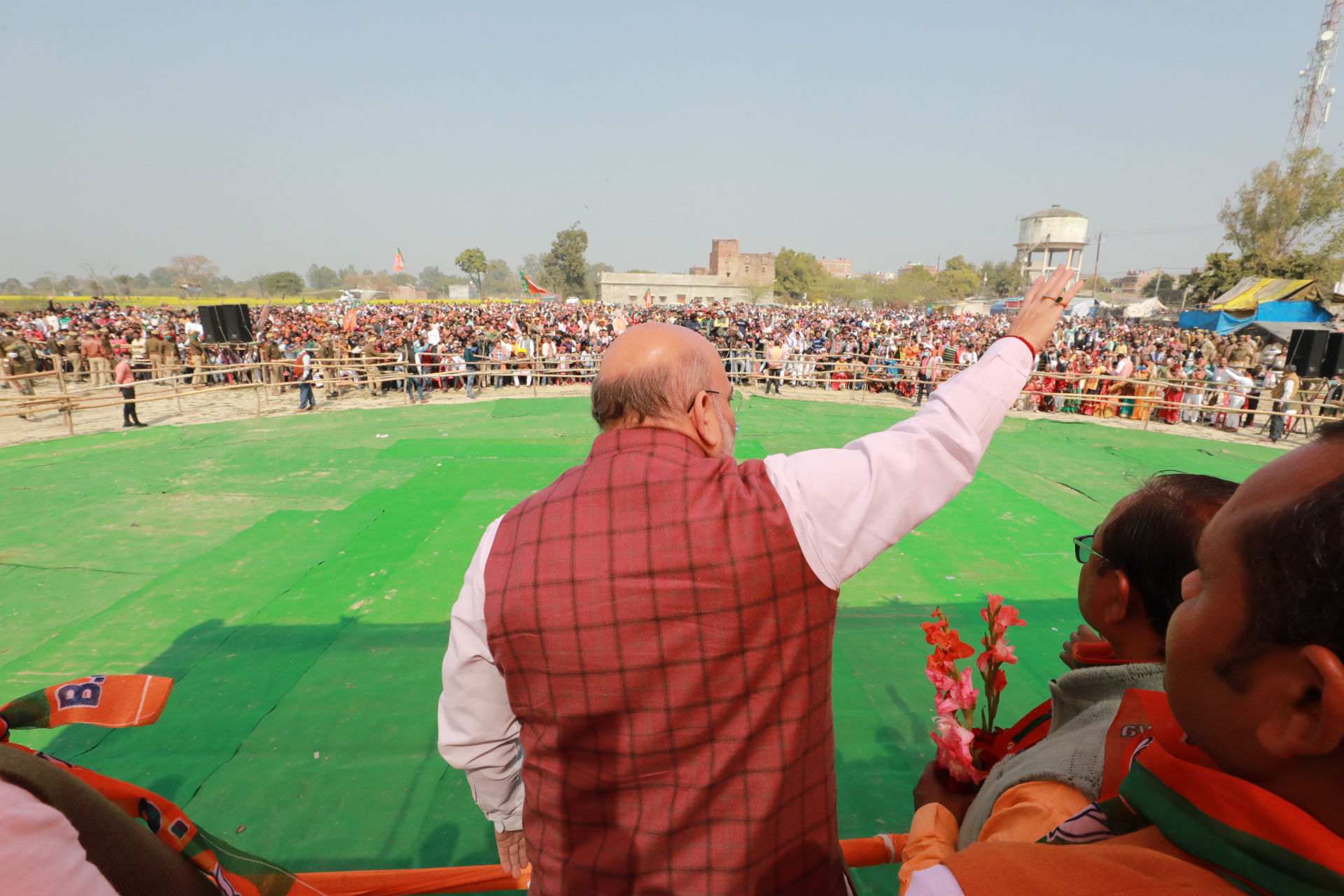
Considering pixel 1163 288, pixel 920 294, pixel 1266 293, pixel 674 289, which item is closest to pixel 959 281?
pixel 920 294

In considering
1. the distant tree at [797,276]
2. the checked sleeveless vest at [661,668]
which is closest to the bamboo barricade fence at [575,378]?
the checked sleeveless vest at [661,668]

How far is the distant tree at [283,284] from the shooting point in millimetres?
80000

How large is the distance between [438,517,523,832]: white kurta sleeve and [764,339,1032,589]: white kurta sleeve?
63cm

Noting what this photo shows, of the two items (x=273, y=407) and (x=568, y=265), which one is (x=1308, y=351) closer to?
(x=273, y=407)

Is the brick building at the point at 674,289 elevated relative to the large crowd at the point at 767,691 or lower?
elevated

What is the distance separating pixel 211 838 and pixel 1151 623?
85.6 inches

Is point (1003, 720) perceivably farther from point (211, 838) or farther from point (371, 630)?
point (371, 630)

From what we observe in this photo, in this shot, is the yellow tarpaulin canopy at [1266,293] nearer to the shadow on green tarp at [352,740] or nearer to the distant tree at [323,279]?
the shadow on green tarp at [352,740]

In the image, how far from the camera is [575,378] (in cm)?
1753

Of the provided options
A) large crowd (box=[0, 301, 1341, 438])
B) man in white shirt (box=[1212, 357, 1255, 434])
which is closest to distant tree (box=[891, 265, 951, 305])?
large crowd (box=[0, 301, 1341, 438])

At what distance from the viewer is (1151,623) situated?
4.55 ft

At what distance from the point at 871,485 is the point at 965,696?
0.96 m

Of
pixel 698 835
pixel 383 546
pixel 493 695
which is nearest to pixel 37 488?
pixel 383 546

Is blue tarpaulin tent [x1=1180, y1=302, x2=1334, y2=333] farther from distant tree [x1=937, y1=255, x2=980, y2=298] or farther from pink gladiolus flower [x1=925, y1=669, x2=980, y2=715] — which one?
distant tree [x1=937, y1=255, x2=980, y2=298]
